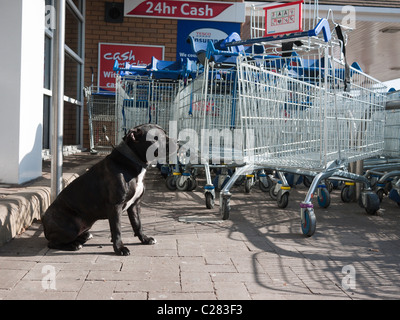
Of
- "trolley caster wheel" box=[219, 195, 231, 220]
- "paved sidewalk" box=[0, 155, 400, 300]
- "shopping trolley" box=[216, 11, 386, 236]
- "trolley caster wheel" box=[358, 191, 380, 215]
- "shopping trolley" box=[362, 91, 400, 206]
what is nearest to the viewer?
"paved sidewalk" box=[0, 155, 400, 300]

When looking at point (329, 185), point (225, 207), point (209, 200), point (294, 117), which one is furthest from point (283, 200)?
point (329, 185)

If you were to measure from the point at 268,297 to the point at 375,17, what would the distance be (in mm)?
11280

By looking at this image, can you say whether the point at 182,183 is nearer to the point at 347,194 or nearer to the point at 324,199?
the point at 324,199

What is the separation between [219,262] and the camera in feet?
9.57

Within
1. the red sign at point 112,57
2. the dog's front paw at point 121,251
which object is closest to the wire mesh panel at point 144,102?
the red sign at point 112,57

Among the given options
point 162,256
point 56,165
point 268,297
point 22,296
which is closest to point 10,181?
point 56,165

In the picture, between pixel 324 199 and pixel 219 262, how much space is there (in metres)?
2.42

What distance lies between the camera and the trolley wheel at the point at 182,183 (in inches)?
238

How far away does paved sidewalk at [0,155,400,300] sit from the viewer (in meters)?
2.38

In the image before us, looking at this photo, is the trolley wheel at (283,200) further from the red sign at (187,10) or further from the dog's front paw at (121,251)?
the red sign at (187,10)

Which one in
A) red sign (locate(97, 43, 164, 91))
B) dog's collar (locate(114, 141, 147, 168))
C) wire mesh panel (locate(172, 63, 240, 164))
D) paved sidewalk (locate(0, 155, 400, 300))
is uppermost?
red sign (locate(97, 43, 164, 91))

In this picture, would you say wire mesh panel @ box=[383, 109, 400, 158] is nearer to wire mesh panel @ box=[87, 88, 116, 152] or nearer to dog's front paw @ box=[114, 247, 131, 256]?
dog's front paw @ box=[114, 247, 131, 256]

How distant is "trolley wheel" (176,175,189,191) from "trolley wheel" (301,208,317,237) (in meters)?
2.60

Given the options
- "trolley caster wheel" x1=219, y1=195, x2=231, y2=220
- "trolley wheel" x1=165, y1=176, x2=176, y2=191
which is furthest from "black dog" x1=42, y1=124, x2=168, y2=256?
"trolley wheel" x1=165, y1=176, x2=176, y2=191
